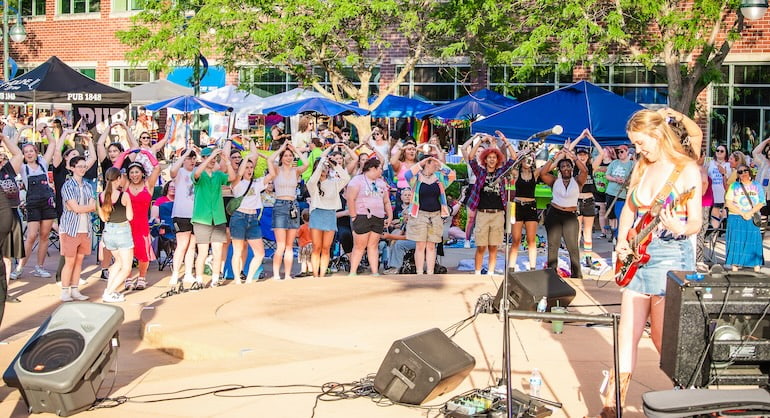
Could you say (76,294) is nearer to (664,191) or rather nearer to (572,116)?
(572,116)

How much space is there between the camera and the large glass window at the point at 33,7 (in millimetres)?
36000

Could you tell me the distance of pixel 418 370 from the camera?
6.59 meters

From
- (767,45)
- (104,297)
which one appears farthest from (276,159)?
(767,45)

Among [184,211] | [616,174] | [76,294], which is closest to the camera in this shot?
[76,294]

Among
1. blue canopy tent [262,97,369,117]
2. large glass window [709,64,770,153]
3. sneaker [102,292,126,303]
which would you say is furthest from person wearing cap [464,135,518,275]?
large glass window [709,64,770,153]

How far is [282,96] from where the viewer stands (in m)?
24.9

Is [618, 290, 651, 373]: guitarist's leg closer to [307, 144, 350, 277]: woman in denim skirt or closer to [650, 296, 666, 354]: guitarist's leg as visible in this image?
[650, 296, 666, 354]: guitarist's leg

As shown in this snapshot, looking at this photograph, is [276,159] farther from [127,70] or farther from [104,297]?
[127,70]

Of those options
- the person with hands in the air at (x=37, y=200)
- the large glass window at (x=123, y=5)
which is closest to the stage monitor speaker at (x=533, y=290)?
the person with hands in the air at (x=37, y=200)

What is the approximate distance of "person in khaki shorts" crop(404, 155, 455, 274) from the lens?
13.2m

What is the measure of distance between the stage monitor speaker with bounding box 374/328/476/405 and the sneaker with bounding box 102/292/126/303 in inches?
228

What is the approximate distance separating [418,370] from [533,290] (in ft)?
10.1

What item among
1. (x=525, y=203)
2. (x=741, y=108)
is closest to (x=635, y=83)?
(x=741, y=108)

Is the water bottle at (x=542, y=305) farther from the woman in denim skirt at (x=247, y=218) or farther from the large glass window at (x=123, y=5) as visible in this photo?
the large glass window at (x=123, y=5)
